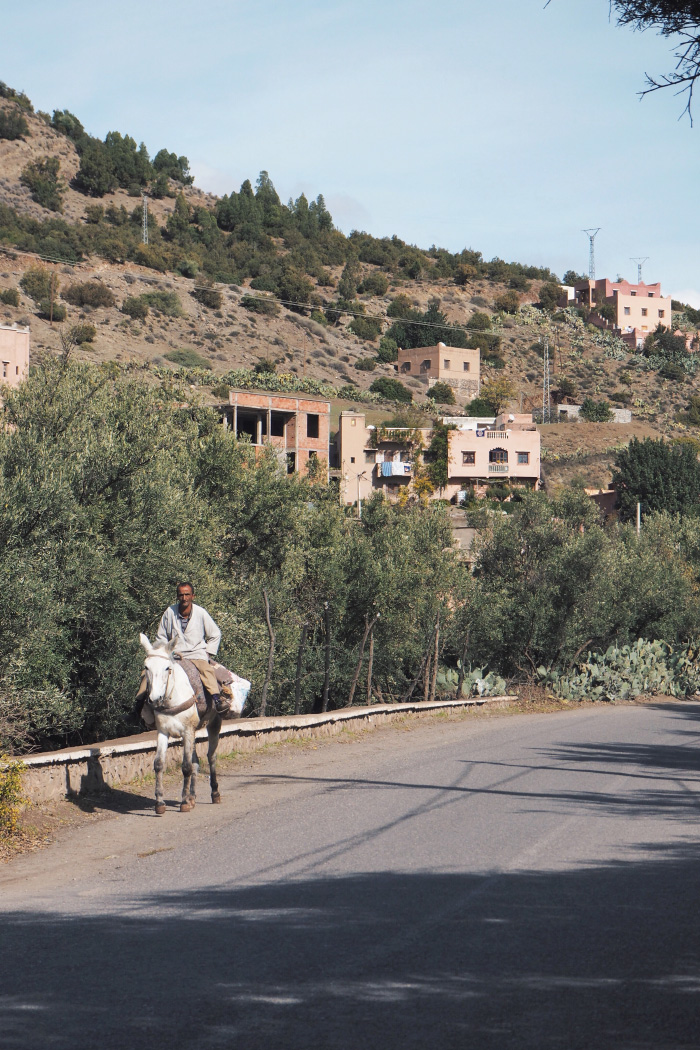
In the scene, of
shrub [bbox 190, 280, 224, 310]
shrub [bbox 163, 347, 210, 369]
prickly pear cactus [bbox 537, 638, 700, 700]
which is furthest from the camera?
shrub [bbox 190, 280, 224, 310]

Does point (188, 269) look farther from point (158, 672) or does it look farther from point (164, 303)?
point (158, 672)

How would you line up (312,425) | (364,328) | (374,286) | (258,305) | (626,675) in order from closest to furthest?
(626,675) < (312,425) < (258,305) < (364,328) < (374,286)

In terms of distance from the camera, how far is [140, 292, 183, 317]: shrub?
10900cm

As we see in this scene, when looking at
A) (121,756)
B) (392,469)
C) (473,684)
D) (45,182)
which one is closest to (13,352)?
(392,469)

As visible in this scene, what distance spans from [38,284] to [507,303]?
248 feet

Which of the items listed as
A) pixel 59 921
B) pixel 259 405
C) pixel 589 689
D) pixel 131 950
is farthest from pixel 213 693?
pixel 259 405

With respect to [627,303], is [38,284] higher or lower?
lower

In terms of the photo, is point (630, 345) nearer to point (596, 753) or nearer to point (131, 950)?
point (596, 753)

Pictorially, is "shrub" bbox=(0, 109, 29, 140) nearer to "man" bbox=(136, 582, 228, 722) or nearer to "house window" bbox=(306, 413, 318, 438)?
"house window" bbox=(306, 413, 318, 438)

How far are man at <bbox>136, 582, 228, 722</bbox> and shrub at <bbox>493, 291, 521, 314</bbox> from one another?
147942mm

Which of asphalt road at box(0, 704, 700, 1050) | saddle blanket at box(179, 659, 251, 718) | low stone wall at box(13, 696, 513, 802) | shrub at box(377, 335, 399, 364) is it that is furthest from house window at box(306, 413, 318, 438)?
saddle blanket at box(179, 659, 251, 718)

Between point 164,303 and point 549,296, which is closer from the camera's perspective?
point 164,303

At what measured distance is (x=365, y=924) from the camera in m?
6.13

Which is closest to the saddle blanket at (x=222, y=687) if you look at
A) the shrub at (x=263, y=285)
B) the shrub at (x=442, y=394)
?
the shrub at (x=442, y=394)
